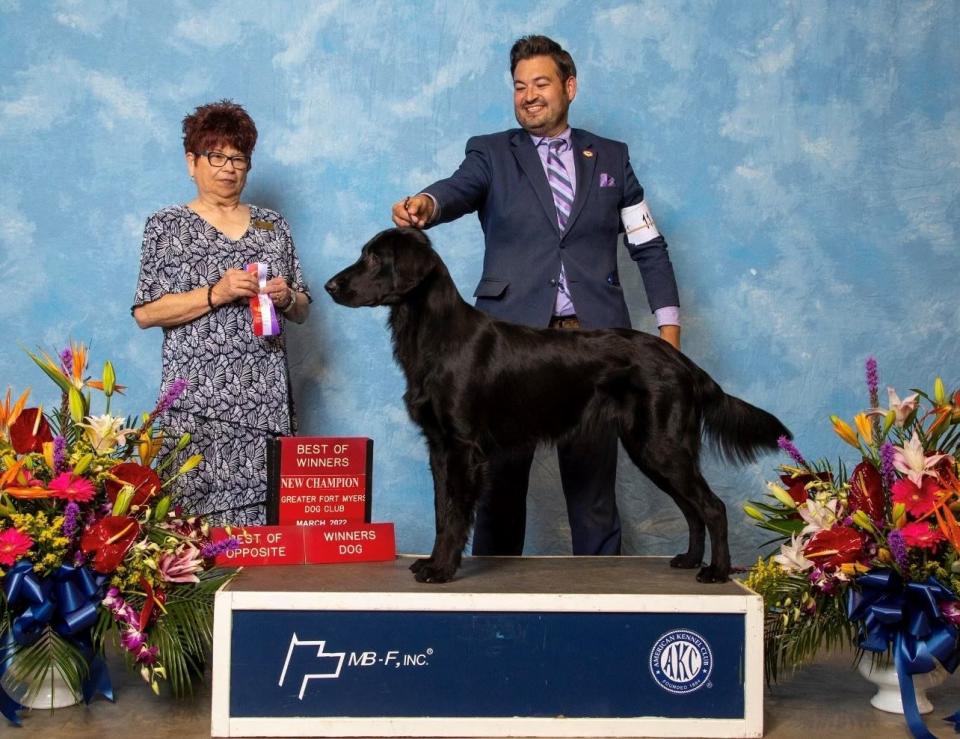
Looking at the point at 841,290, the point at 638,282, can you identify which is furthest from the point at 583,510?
the point at 841,290

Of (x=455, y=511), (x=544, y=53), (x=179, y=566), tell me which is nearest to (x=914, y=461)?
(x=455, y=511)

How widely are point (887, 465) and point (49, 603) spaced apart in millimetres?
1874

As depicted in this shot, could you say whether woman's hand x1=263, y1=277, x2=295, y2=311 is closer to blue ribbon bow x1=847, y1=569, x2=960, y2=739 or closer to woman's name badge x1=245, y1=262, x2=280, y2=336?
woman's name badge x1=245, y1=262, x2=280, y2=336

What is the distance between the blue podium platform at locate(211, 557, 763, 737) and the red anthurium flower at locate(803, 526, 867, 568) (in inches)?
9.5

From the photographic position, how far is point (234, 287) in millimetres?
2822

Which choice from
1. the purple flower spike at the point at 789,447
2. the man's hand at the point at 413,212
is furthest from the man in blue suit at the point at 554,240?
the purple flower spike at the point at 789,447

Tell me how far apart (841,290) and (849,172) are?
456 mm

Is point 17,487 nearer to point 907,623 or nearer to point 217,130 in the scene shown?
point 217,130

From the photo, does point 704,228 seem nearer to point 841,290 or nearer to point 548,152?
point 841,290

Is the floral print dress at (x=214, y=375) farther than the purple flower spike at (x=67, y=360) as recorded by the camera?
Yes

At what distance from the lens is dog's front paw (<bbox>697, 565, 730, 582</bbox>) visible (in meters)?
2.41

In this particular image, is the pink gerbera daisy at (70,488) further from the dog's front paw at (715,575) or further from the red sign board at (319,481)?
the dog's front paw at (715,575)

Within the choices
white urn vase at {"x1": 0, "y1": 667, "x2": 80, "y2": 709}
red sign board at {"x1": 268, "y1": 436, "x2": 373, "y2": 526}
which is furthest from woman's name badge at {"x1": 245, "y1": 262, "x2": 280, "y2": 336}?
white urn vase at {"x1": 0, "y1": 667, "x2": 80, "y2": 709}

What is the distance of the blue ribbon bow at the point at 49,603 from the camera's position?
7.11 feet
